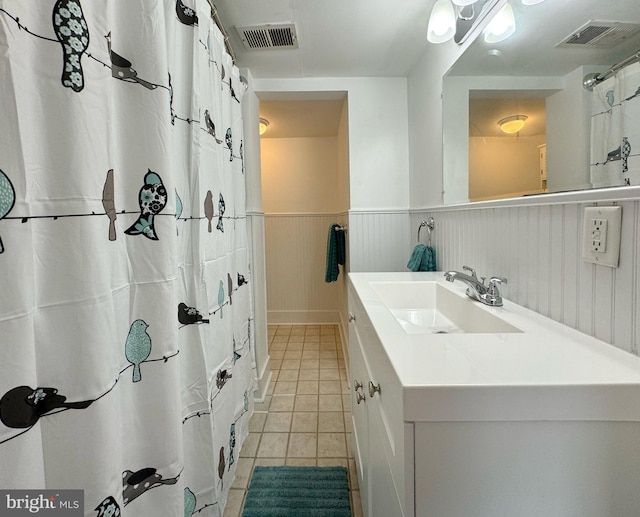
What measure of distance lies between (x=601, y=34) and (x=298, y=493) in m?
1.84

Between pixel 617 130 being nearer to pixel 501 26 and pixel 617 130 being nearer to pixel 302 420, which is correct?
pixel 501 26

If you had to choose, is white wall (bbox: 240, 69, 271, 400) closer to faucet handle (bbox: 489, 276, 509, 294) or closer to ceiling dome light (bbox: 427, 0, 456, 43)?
ceiling dome light (bbox: 427, 0, 456, 43)

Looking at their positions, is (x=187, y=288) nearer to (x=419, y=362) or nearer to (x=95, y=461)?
(x=95, y=461)

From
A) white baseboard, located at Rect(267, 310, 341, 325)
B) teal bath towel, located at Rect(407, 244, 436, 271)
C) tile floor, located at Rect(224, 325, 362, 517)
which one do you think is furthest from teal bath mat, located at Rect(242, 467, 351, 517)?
white baseboard, located at Rect(267, 310, 341, 325)

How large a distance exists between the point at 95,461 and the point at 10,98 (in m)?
0.63

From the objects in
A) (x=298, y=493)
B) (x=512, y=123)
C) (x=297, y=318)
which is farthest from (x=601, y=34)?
(x=297, y=318)

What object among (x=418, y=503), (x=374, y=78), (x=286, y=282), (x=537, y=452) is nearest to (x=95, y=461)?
(x=418, y=503)

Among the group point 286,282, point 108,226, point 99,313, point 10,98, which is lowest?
point 286,282

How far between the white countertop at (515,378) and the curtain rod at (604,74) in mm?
574

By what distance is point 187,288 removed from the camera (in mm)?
1049

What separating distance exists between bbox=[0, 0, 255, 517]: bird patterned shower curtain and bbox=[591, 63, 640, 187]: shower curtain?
1.01 meters

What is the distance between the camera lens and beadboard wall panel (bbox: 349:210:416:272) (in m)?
2.39

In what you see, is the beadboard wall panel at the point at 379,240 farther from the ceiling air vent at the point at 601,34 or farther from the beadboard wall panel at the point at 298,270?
the ceiling air vent at the point at 601,34

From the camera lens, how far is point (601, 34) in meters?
0.74
